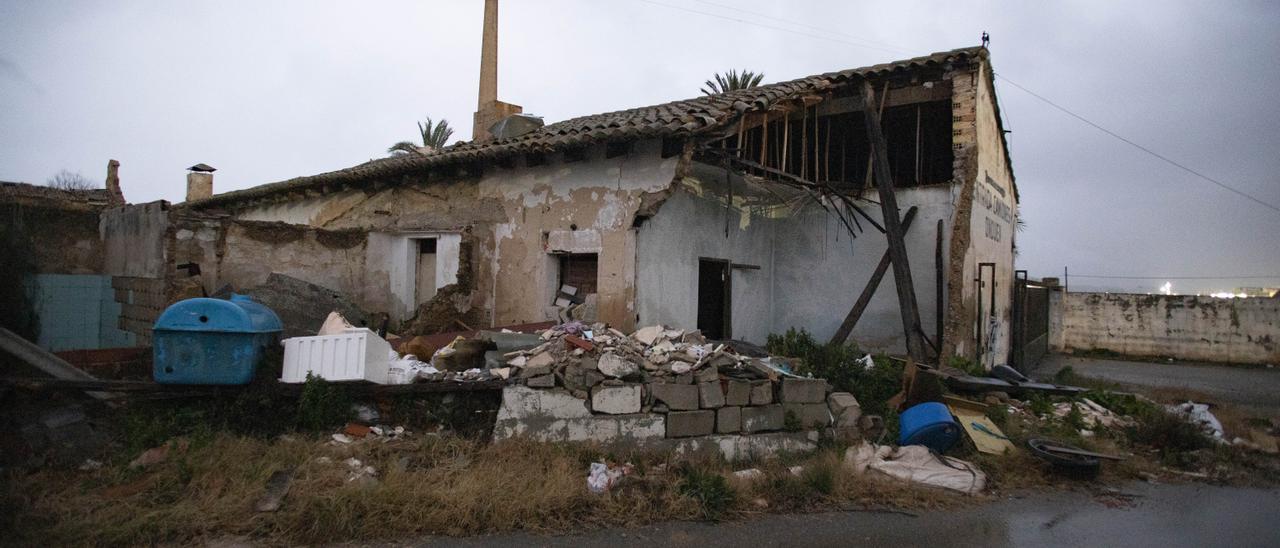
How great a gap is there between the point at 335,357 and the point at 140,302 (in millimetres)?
5094

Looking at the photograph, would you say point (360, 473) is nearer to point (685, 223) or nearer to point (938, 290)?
point (685, 223)

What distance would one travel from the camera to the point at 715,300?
11.0m

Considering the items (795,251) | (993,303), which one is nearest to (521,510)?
(795,251)

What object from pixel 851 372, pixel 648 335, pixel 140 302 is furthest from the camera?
pixel 140 302

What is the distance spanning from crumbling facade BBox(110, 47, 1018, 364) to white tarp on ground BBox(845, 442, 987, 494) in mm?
3566

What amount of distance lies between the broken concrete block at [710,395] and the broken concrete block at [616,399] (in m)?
0.64

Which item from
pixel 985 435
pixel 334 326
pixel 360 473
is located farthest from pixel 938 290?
pixel 360 473

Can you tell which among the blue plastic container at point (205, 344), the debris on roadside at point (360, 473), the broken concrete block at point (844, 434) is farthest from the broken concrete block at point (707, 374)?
the blue plastic container at point (205, 344)

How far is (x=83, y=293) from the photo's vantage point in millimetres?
9695

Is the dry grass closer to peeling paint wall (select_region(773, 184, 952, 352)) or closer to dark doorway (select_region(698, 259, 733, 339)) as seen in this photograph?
dark doorway (select_region(698, 259, 733, 339))

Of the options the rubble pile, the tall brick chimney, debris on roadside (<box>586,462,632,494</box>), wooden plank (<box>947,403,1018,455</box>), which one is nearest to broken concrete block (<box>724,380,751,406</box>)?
the rubble pile

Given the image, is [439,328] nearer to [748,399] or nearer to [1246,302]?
[748,399]

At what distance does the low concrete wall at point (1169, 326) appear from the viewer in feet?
58.8

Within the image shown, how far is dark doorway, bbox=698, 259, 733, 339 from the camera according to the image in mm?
10852
